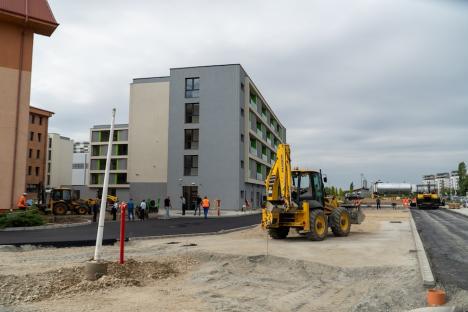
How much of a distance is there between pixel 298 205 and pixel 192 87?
35.9m

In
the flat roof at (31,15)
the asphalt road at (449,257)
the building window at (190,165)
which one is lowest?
the asphalt road at (449,257)

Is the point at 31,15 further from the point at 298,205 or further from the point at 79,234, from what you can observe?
the point at 298,205

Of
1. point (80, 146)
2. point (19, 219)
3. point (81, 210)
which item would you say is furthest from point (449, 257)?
point (80, 146)

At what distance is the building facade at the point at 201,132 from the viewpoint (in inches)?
1874

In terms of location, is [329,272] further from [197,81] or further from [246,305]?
[197,81]

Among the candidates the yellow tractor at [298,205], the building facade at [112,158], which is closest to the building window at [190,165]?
the building facade at [112,158]

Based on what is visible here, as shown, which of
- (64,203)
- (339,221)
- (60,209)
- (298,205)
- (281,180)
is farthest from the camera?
(64,203)

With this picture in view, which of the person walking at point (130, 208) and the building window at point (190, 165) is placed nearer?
the person walking at point (130, 208)

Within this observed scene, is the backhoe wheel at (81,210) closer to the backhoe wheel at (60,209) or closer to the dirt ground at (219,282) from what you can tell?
the backhoe wheel at (60,209)

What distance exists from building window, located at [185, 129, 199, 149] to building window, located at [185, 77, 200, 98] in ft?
13.4

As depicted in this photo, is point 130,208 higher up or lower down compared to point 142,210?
higher up

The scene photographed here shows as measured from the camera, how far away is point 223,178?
155 ft

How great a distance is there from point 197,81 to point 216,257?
40.3 m

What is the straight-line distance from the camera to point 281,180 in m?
15.7
